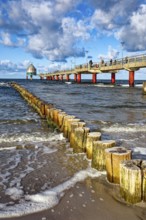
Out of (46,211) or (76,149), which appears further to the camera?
(76,149)

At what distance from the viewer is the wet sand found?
4.21 m

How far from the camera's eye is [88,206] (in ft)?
15.0

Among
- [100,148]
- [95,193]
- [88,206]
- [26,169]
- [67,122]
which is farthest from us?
[67,122]

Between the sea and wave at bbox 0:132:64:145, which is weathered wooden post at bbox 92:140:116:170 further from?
wave at bbox 0:132:64:145

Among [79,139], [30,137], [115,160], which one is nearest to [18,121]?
[30,137]

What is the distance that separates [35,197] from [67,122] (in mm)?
4577

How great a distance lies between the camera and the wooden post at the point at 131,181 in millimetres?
Result: 4438

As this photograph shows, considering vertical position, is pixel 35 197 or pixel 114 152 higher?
pixel 114 152

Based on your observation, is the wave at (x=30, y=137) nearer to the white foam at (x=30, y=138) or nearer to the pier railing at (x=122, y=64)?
the white foam at (x=30, y=138)

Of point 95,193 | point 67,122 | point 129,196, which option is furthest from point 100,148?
point 67,122

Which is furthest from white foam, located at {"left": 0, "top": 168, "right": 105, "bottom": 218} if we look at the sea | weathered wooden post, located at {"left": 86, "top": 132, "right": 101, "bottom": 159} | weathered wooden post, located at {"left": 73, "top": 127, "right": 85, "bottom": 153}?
weathered wooden post, located at {"left": 73, "top": 127, "right": 85, "bottom": 153}

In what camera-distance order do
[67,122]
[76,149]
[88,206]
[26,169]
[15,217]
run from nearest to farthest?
1. [15,217]
2. [88,206]
3. [26,169]
4. [76,149]
5. [67,122]

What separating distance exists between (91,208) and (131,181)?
765 mm

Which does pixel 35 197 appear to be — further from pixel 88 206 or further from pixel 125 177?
pixel 125 177
